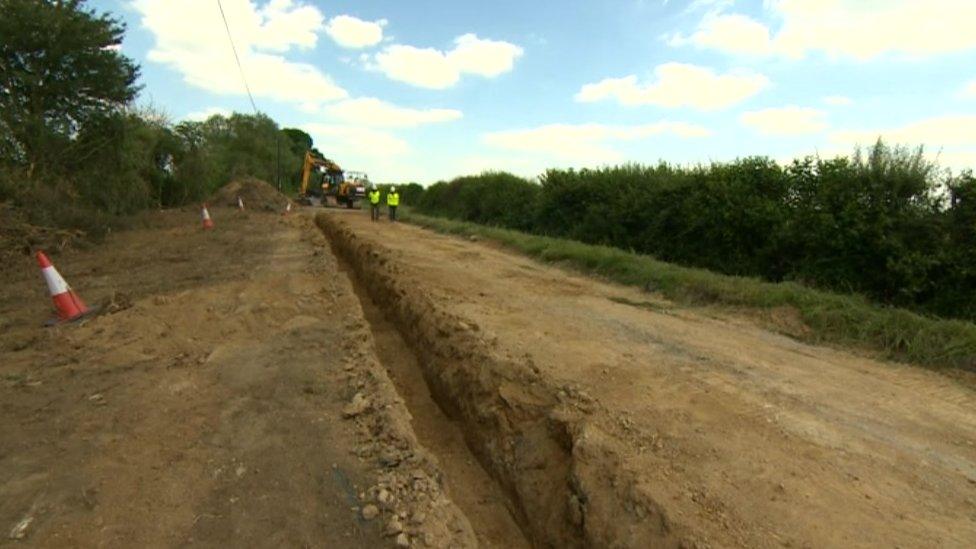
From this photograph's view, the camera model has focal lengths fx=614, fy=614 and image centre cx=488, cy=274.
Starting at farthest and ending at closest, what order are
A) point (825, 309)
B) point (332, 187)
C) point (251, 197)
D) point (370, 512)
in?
point (332, 187)
point (251, 197)
point (825, 309)
point (370, 512)

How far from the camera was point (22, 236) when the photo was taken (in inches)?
443

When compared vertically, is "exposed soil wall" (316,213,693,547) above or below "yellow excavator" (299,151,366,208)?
below

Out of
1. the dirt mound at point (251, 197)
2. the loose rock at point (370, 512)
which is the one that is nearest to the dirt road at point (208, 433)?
the loose rock at point (370, 512)

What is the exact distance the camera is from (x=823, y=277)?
34.5ft

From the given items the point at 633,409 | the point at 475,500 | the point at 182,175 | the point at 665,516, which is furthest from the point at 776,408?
the point at 182,175

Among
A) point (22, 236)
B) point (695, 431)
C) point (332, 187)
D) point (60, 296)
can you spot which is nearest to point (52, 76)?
point (22, 236)

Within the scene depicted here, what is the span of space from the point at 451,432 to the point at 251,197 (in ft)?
93.2

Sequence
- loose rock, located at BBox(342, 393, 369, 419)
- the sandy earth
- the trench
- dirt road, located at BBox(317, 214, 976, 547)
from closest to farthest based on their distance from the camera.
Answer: the sandy earth
dirt road, located at BBox(317, 214, 976, 547)
the trench
loose rock, located at BBox(342, 393, 369, 419)

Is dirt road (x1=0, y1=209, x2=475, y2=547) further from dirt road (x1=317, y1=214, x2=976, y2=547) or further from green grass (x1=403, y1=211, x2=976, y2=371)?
green grass (x1=403, y1=211, x2=976, y2=371)

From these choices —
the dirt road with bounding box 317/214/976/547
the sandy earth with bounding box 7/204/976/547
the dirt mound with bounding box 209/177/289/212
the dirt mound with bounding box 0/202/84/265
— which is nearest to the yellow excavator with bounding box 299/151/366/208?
the dirt mound with bounding box 209/177/289/212

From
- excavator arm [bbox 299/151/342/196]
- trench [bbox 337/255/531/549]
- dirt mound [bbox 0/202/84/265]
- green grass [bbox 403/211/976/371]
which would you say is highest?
excavator arm [bbox 299/151/342/196]

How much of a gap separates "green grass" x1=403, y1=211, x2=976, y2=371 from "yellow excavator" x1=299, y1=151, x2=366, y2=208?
2578 centimetres

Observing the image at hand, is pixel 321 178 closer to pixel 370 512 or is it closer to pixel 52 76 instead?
pixel 52 76

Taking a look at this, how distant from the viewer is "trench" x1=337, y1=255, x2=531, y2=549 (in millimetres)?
3715
